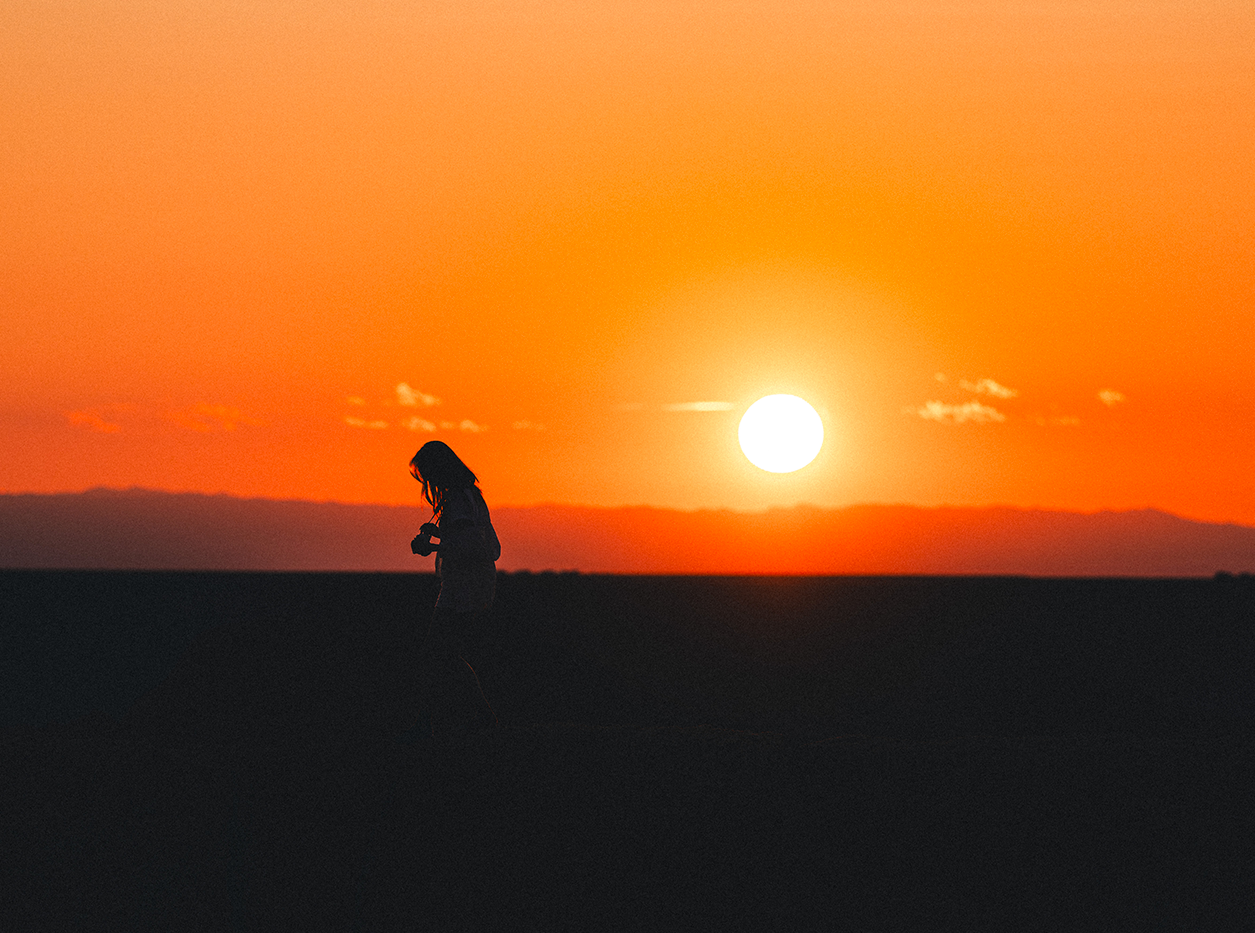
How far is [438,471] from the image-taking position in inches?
397

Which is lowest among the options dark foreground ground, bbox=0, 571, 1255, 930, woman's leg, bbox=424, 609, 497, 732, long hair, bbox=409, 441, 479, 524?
dark foreground ground, bbox=0, 571, 1255, 930

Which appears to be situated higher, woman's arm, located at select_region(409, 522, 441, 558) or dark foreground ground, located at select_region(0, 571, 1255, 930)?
woman's arm, located at select_region(409, 522, 441, 558)

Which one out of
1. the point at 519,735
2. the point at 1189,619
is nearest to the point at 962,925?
the point at 519,735

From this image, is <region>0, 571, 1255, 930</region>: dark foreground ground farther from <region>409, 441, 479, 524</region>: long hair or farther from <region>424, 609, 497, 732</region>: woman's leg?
<region>409, 441, 479, 524</region>: long hair

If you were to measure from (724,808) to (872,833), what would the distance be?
97 cm

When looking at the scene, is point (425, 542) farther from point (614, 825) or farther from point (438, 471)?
point (614, 825)

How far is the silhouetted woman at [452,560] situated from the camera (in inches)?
398

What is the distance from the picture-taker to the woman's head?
1008cm

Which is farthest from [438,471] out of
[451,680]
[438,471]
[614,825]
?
[614,825]

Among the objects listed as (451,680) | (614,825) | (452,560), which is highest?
(452,560)

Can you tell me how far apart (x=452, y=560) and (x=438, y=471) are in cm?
71

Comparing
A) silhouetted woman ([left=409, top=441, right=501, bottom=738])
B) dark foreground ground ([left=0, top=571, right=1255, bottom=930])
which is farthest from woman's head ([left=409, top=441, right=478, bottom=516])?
dark foreground ground ([left=0, top=571, right=1255, bottom=930])

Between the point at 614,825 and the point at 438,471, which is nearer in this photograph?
the point at 614,825

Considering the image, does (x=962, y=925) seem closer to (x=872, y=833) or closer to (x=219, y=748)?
(x=872, y=833)
